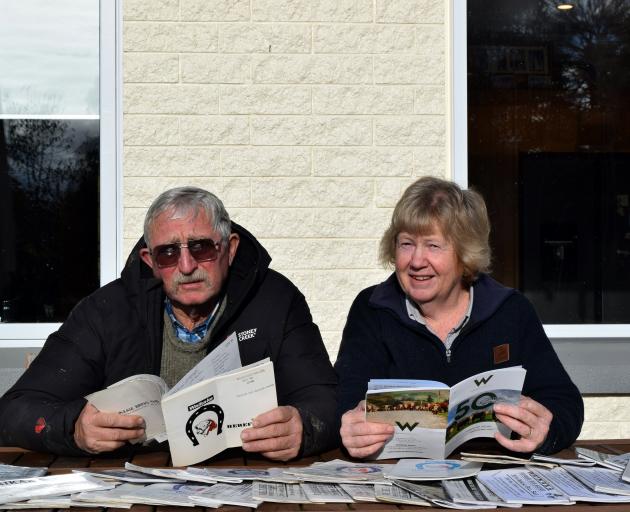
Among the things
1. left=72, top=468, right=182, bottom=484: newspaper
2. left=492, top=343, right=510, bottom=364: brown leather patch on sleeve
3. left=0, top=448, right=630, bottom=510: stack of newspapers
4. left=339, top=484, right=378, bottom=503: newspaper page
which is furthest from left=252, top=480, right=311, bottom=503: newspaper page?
left=492, top=343, right=510, bottom=364: brown leather patch on sleeve

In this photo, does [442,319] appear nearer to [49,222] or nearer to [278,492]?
[278,492]

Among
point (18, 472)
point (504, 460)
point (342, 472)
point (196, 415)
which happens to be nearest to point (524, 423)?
point (504, 460)

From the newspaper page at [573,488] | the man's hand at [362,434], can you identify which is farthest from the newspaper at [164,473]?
the newspaper page at [573,488]

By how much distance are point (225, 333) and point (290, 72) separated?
1.91 metres

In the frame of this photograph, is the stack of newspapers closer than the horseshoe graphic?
Yes

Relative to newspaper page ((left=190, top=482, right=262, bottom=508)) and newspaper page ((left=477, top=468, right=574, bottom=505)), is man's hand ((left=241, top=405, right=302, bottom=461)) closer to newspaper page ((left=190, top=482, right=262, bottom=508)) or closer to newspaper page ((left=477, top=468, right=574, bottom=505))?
newspaper page ((left=190, top=482, right=262, bottom=508))

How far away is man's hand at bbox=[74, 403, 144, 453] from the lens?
2.86m

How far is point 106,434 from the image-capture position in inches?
113

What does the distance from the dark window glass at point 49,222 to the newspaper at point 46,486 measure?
237 cm

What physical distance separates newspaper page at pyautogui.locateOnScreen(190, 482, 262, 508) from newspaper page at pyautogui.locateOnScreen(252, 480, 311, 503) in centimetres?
2

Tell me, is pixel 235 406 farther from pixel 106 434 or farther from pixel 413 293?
pixel 413 293

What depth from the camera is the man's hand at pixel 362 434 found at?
281 cm

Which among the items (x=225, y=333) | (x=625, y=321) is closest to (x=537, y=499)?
(x=225, y=333)

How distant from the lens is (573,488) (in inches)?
101
